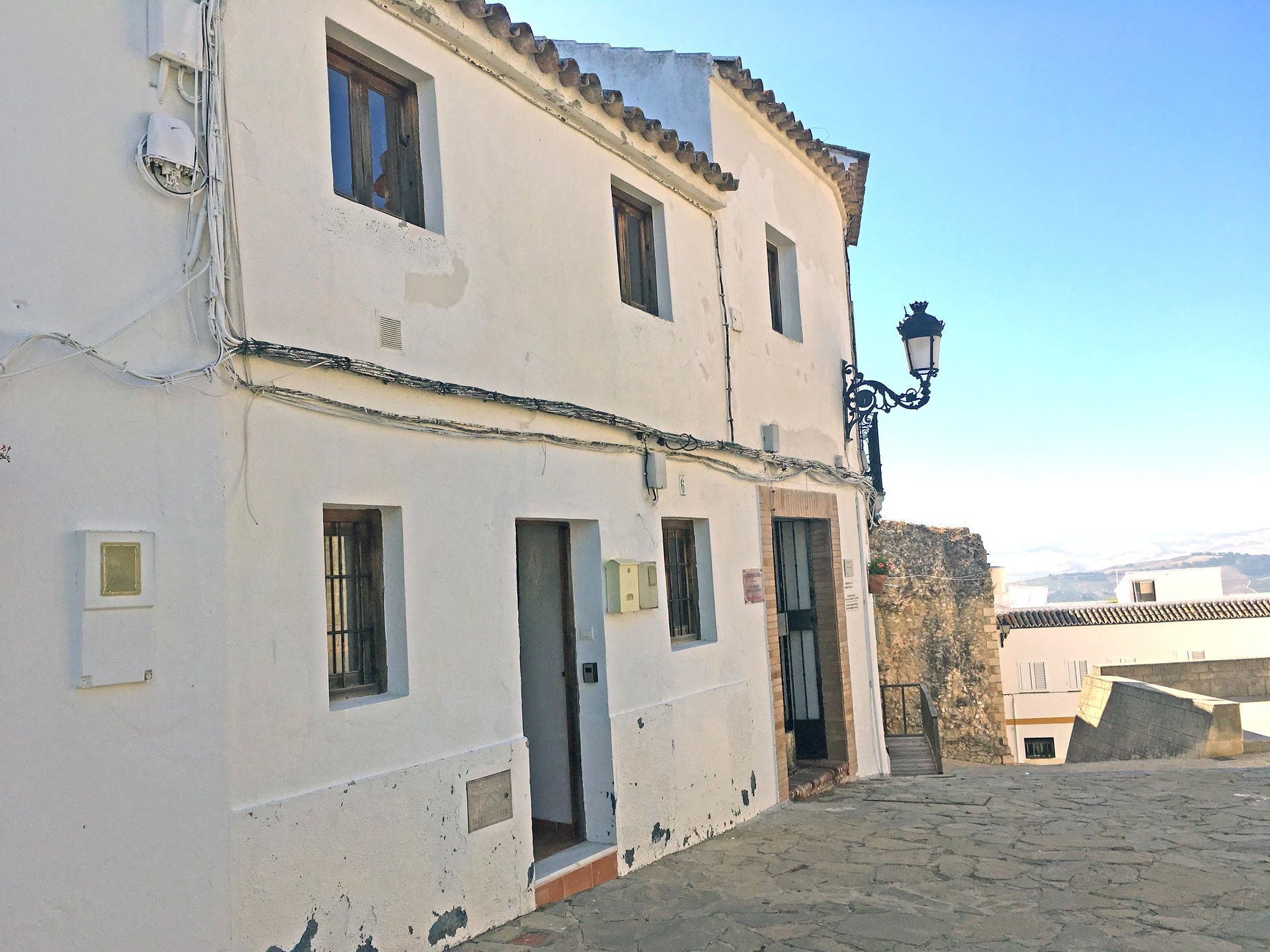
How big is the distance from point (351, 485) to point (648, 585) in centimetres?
260

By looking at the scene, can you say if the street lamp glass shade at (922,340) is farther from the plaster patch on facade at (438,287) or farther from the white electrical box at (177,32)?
the white electrical box at (177,32)

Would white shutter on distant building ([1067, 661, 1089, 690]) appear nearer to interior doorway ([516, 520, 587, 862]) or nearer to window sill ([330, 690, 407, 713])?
interior doorway ([516, 520, 587, 862])

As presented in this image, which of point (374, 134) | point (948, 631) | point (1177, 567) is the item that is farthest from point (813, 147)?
point (1177, 567)

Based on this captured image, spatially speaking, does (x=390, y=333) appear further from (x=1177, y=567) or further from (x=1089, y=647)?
(x=1177, y=567)

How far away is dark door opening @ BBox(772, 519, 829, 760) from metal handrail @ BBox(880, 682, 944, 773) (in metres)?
1.19

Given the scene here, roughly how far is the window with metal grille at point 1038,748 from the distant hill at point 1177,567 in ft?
275

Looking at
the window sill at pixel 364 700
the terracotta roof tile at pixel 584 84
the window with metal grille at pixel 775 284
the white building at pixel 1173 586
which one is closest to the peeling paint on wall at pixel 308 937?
the window sill at pixel 364 700

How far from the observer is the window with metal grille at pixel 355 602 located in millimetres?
4738

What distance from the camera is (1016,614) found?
108 feet

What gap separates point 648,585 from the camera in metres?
6.70

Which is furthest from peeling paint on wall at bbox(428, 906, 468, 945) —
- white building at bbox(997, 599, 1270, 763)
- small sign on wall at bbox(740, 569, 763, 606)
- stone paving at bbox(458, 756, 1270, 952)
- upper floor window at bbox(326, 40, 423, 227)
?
white building at bbox(997, 599, 1270, 763)

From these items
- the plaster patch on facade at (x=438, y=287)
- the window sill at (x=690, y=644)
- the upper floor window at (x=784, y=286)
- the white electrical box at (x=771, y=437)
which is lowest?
the window sill at (x=690, y=644)

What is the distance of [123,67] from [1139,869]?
6.93 m

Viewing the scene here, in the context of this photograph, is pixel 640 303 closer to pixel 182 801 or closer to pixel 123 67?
pixel 123 67
